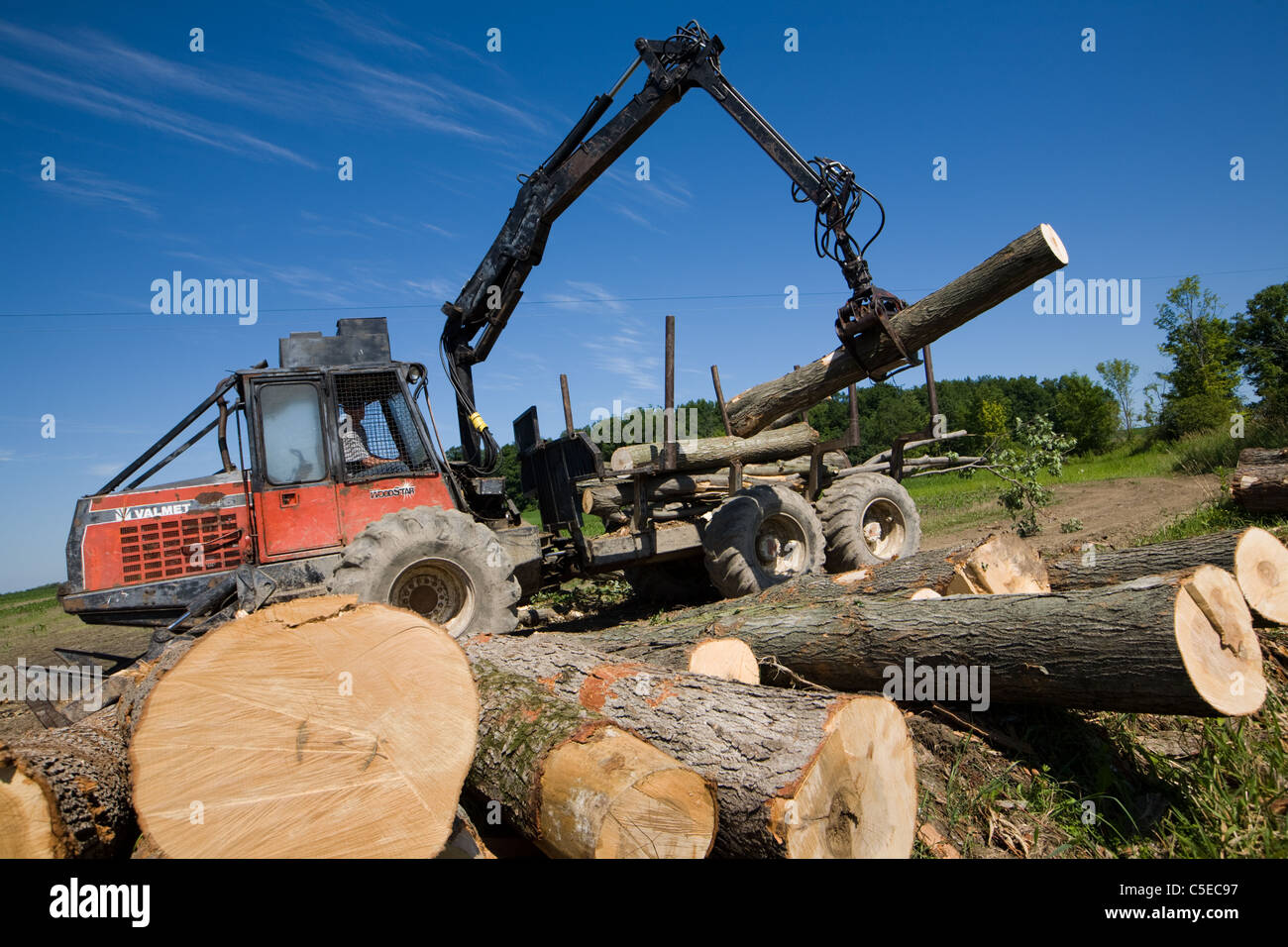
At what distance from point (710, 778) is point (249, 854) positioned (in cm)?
149

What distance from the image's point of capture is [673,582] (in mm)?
9008

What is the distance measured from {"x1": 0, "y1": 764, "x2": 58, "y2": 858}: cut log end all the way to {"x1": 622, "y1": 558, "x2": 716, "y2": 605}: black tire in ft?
22.5

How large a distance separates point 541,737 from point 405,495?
406 cm

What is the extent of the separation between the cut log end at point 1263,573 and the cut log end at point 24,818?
5755 mm

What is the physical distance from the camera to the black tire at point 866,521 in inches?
320

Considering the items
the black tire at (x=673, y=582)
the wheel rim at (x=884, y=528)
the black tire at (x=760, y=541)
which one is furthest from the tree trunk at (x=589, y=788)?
the wheel rim at (x=884, y=528)

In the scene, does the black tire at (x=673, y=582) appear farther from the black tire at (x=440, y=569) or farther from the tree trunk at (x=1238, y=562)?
the tree trunk at (x=1238, y=562)

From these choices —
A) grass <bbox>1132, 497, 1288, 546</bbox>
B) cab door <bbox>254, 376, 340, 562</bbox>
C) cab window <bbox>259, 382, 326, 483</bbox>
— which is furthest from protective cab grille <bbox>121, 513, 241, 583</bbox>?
grass <bbox>1132, 497, 1288, 546</bbox>

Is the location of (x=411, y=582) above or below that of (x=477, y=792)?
above

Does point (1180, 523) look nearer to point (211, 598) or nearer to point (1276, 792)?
point (1276, 792)

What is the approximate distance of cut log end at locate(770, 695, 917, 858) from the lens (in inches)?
97.0

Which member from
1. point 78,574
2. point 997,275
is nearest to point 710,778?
point 997,275

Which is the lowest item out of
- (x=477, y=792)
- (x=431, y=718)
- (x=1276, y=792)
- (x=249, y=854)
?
(x=1276, y=792)
